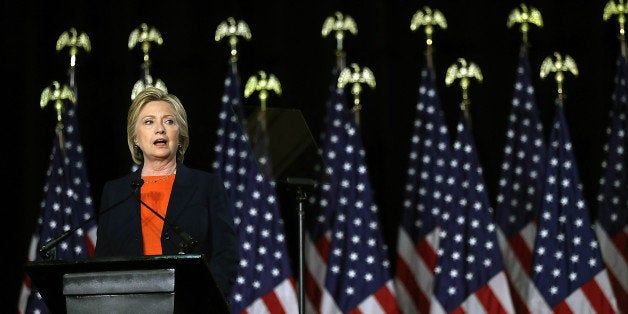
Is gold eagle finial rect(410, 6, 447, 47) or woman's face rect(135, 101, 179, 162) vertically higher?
gold eagle finial rect(410, 6, 447, 47)

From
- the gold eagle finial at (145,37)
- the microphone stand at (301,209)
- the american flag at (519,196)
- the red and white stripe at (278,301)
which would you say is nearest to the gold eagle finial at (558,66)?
the american flag at (519,196)

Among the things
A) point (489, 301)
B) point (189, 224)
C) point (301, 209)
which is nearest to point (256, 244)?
point (489, 301)

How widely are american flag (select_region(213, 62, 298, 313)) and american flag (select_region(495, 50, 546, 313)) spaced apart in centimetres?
179

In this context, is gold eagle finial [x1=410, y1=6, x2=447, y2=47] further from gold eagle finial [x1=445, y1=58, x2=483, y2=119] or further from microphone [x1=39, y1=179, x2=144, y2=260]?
microphone [x1=39, y1=179, x2=144, y2=260]

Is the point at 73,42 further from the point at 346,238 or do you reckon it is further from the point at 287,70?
the point at 346,238

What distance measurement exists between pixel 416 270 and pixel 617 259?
1.60 metres

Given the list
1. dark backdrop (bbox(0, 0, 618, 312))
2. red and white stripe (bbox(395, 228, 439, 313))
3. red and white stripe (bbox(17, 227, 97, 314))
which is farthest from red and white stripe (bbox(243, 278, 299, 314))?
red and white stripe (bbox(17, 227, 97, 314))

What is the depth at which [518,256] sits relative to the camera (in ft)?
26.2

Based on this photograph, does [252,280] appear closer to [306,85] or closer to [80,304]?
[306,85]

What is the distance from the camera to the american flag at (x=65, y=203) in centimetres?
787

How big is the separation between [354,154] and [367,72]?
0.75 metres

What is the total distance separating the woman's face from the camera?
3158 mm

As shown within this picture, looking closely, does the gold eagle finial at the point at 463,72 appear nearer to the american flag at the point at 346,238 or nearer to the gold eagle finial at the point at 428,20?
the gold eagle finial at the point at 428,20

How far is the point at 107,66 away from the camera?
357 inches
